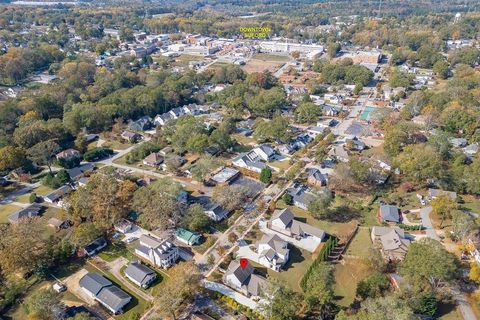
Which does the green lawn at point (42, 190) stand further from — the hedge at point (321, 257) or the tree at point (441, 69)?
the tree at point (441, 69)

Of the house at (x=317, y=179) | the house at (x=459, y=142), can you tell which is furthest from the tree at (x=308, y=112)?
the house at (x=459, y=142)

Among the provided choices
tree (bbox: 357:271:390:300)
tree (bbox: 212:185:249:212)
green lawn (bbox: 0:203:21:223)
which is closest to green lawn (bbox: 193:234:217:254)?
tree (bbox: 212:185:249:212)

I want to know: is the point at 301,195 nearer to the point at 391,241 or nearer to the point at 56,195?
the point at 391,241

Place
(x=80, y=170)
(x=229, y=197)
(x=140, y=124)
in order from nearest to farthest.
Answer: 1. (x=229, y=197)
2. (x=80, y=170)
3. (x=140, y=124)

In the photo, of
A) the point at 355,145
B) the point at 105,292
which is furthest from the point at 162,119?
the point at 105,292

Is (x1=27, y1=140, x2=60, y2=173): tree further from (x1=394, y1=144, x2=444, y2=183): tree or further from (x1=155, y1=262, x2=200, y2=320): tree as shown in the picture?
(x1=394, y1=144, x2=444, y2=183): tree

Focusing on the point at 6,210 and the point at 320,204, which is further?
the point at 6,210
